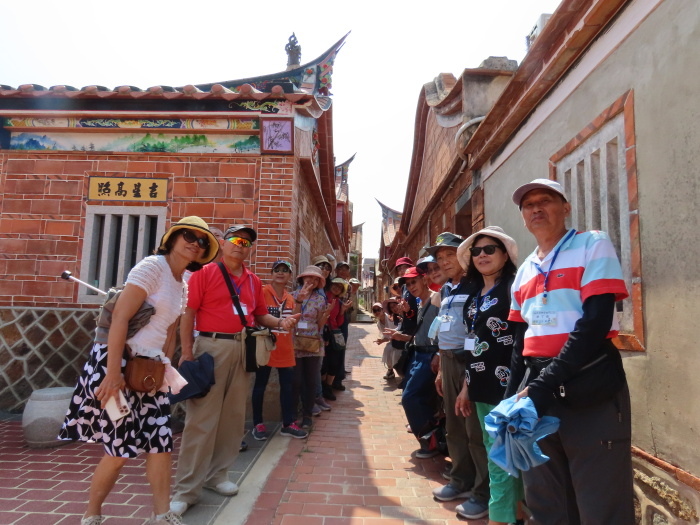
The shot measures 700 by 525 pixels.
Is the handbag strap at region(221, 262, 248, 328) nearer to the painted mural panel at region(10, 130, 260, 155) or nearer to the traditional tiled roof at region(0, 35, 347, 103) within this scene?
the painted mural panel at region(10, 130, 260, 155)

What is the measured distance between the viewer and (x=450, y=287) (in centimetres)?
359

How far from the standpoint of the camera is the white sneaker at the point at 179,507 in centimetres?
279

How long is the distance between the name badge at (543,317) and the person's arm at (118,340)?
2.00 m

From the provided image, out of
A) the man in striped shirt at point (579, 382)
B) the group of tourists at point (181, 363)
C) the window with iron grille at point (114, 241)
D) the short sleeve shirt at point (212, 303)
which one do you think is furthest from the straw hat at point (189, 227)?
the window with iron grille at point (114, 241)

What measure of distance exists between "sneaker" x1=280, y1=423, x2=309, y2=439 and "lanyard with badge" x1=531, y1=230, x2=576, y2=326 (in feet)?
9.99

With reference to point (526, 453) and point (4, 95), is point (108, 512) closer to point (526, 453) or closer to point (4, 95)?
point (526, 453)

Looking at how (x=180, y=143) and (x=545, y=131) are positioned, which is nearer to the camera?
(x=545, y=131)

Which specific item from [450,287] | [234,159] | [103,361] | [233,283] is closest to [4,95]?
[234,159]

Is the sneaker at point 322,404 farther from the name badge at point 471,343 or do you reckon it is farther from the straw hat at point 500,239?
the straw hat at point 500,239

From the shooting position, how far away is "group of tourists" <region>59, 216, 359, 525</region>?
7.85ft

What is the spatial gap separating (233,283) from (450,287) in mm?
1695

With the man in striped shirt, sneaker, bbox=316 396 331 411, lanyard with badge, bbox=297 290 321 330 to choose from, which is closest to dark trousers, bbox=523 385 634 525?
the man in striped shirt

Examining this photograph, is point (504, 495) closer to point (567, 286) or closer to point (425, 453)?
point (567, 286)

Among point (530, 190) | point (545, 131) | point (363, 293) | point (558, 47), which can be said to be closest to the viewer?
point (530, 190)
